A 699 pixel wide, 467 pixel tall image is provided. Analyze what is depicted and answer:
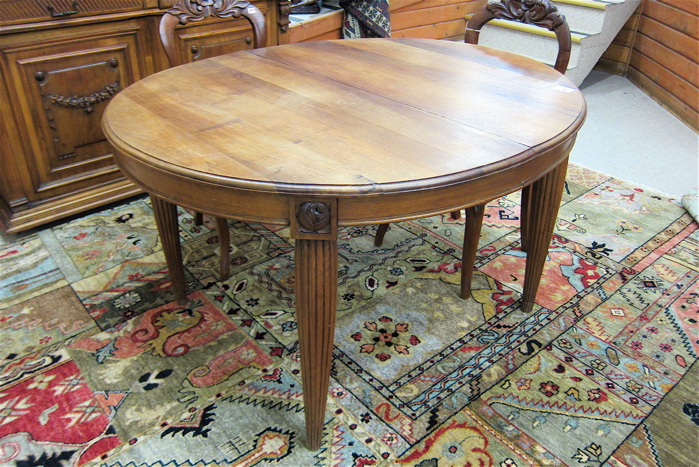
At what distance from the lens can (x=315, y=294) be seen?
114 cm

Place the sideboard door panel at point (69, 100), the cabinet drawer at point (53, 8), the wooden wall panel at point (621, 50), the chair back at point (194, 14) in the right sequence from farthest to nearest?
the wooden wall panel at point (621, 50), the sideboard door panel at point (69, 100), the cabinet drawer at point (53, 8), the chair back at point (194, 14)

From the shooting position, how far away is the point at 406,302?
1855 mm

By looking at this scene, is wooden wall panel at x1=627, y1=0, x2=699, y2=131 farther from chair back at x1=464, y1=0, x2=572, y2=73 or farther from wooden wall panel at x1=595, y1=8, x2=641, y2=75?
chair back at x1=464, y1=0, x2=572, y2=73

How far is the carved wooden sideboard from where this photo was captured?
1.94m

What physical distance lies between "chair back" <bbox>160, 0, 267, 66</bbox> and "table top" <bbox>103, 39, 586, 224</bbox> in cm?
12

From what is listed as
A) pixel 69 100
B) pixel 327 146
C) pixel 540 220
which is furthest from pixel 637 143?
pixel 69 100

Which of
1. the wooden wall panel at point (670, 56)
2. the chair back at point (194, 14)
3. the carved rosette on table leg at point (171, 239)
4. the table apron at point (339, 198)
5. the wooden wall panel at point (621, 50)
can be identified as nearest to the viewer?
the table apron at point (339, 198)

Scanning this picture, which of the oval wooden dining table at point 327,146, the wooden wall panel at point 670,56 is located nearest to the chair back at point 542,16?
the oval wooden dining table at point 327,146

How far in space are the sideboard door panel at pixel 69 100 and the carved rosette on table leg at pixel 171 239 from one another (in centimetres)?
86

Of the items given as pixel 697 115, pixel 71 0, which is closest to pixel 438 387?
pixel 71 0

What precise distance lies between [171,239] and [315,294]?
70 cm

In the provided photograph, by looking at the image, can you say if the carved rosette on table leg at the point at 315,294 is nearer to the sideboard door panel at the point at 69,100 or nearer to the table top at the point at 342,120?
the table top at the point at 342,120

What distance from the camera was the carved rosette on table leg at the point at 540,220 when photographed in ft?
5.22

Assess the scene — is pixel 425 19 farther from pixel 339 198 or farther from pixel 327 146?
pixel 339 198
